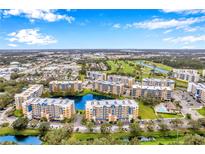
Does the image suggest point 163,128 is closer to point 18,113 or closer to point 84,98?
point 84,98

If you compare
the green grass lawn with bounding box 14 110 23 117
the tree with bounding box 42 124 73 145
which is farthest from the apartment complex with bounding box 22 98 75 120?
the tree with bounding box 42 124 73 145

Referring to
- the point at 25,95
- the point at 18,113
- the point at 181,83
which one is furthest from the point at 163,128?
the point at 181,83

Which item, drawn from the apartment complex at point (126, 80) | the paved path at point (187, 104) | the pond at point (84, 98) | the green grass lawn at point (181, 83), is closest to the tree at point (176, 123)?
the paved path at point (187, 104)

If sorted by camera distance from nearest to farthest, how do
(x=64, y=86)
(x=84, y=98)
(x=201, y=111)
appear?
(x=201, y=111), (x=84, y=98), (x=64, y=86)

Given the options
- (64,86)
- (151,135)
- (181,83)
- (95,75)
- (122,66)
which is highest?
(122,66)

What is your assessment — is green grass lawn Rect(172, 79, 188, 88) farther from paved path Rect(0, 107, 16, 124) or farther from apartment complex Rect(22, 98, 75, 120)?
paved path Rect(0, 107, 16, 124)
